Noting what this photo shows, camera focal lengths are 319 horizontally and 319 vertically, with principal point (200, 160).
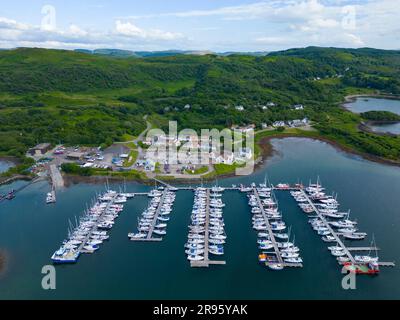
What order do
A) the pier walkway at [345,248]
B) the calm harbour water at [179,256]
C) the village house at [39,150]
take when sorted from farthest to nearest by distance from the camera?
the village house at [39,150]
the pier walkway at [345,248]
the calm harbour water at [179,256]

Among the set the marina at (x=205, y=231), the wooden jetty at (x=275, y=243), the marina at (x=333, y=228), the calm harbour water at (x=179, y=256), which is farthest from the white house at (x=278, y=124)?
the marina at (x=205, y=231)

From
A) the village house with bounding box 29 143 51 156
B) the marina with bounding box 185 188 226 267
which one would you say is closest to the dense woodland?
the village house with bounding box 29 143 51 156

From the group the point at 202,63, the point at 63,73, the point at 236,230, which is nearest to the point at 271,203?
the point at 236,230

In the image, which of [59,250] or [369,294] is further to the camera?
[59,250]

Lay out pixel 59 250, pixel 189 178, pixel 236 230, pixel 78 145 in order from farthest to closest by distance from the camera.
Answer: pixel 78 145 → pixel 189 178 → pixel 236 230 → pixel 59 250

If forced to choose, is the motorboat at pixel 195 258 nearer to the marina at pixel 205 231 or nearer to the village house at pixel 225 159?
the marina at pixel 205 231

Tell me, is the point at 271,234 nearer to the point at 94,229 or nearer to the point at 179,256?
the point at 179,256

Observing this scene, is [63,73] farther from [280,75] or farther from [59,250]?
[59,250]
